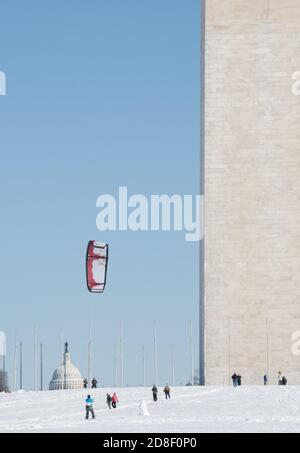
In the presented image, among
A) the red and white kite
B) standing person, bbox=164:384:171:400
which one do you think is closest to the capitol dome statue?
the red and white kite

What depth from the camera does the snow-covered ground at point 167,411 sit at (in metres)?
32.8

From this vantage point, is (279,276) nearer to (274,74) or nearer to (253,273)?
(253,273)

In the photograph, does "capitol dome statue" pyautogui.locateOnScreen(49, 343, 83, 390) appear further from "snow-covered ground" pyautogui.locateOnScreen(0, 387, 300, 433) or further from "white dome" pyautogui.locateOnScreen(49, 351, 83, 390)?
"snow-covered ground" pyautogui.locateOnScreen(0, 387, 300, 433)

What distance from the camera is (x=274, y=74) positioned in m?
61.8

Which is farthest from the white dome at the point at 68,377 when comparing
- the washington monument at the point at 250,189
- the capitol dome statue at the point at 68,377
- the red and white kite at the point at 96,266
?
the washington monument at the point at 250,189

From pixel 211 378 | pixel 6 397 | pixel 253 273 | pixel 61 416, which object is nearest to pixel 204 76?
pixel 253 273

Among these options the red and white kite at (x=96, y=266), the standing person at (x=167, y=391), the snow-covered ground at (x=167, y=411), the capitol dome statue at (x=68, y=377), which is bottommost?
the capitol dome statue at (x=68, y=377)

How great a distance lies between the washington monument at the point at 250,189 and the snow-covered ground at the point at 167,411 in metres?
9.56

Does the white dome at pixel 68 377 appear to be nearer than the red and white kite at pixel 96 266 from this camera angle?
No

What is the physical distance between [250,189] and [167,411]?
70.7ft

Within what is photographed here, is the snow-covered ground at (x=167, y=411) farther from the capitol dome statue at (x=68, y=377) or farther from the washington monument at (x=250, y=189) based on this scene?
the capitol dome statue at (x=68, y=377)

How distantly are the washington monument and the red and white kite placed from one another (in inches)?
183

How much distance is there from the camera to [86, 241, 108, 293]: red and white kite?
6012 centimetres

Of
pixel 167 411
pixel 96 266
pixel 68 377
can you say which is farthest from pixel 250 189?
pixel 68 377
